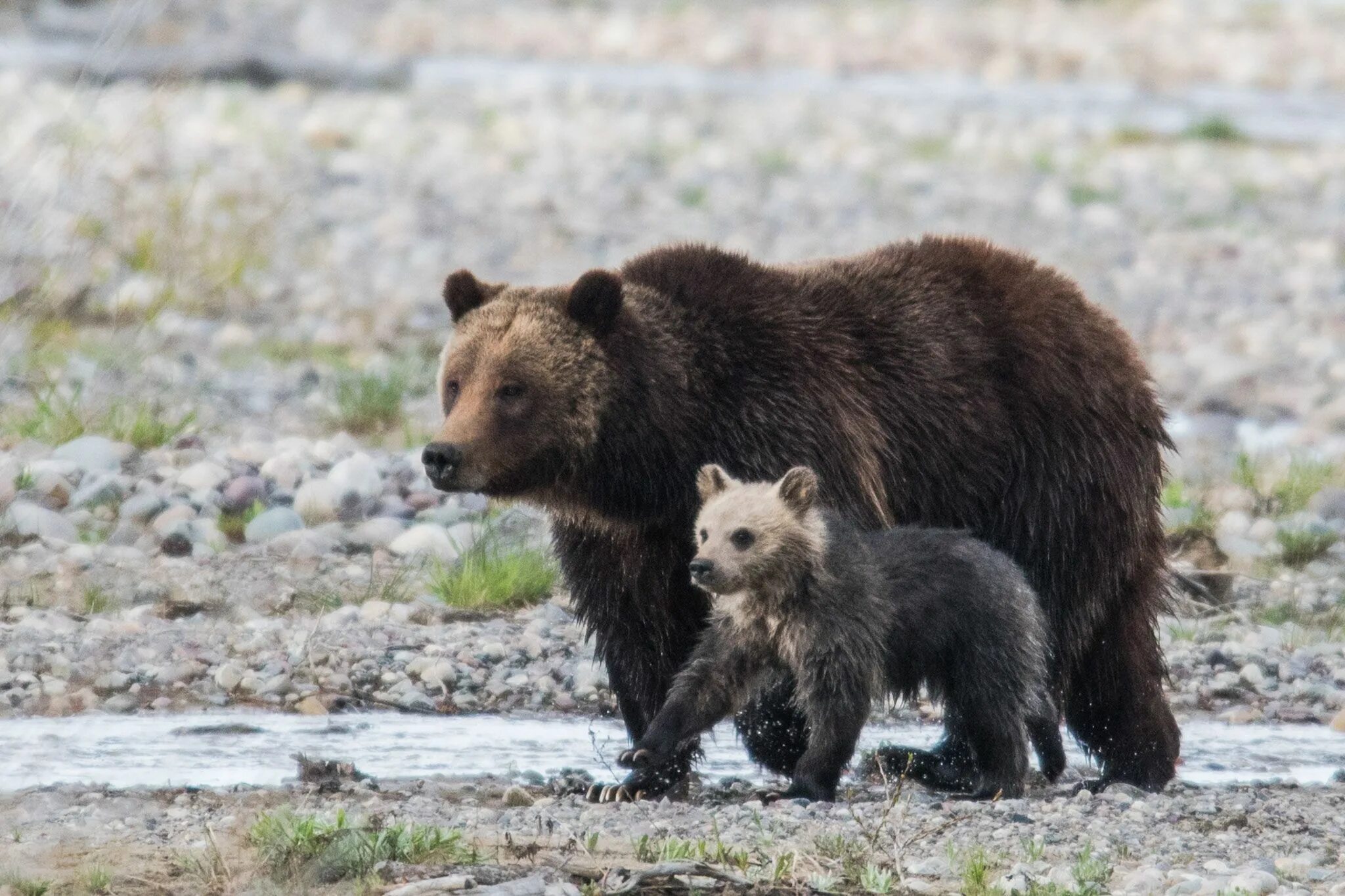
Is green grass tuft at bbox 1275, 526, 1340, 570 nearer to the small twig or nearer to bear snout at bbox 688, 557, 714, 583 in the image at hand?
bear snout at bbox 688, 557, 714, 583

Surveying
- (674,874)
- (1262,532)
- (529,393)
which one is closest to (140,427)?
(529,393)

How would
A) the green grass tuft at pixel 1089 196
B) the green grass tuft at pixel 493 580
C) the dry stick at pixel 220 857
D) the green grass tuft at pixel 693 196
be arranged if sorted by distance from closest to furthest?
the dry stick at pixel 220 857 → the green grass tuft at pixel 493 580 → the green grass tuft at pixel 693 196 → the green grass tuft at pixel 1089 196

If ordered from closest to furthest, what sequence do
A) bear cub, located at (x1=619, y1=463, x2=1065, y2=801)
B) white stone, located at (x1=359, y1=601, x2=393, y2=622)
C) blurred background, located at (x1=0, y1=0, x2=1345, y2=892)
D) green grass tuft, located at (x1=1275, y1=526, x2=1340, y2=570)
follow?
1. bear cub, located at (x1=619, y1=463, x2=1065, y2=801)
2. blurred background, located at (x1=0, y1=0, x2=1345, y2=892)
3. white stone, located at (x1=359, y1=601, x2=393, y2=622)
4. green grass tuft, located at (x1=1275, y1=526, x2=1340, y2=570)

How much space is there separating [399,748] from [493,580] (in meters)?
1.59

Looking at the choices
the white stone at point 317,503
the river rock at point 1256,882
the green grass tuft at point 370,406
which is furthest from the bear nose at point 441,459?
the green grass tuft at point 370,406

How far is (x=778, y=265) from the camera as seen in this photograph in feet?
22.2

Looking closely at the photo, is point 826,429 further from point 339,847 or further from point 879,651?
point 339,847

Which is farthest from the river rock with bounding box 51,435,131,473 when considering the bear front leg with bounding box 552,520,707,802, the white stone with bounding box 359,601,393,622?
the bear front leg with bounding box 552,520,707,802

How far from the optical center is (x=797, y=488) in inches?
227

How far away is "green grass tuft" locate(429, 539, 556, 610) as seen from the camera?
7.98 metres

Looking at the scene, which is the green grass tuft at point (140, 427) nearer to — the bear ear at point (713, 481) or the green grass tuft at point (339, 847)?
the bear ear at point (713, 481)

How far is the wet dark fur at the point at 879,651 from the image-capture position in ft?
18.9

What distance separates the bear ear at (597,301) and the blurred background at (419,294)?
1.08m

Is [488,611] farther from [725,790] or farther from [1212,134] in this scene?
[1212,134]
